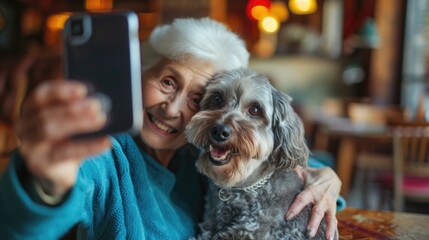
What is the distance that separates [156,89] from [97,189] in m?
0.41

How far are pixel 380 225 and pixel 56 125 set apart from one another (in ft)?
3.32

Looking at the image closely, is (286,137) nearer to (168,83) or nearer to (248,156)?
(248,156)

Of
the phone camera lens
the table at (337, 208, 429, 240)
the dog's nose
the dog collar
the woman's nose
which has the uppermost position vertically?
the phone camera lens

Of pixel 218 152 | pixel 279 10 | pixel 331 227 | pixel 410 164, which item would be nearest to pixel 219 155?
pixel 218 152

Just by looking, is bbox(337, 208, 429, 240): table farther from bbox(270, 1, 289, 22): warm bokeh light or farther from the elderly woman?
bbox(270, 1, 289, 22): warm bokeh light

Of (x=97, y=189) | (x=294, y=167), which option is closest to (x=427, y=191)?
(x=294, y=167)

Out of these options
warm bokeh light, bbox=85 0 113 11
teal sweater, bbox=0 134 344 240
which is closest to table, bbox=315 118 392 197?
teal sweater, bbox=0 134 344 240

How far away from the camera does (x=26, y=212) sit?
57cm

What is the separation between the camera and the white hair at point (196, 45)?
45.5 inches

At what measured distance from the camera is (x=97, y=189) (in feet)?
2.72

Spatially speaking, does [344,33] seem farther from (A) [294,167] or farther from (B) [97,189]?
(B) [97,189]

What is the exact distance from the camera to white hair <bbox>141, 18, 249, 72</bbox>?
45.5 inches

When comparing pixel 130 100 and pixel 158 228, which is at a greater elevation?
pixel 130 100

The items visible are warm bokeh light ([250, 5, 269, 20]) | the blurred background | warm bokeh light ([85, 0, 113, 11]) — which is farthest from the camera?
warm bokeh light ([85, 0, 113, 11])
